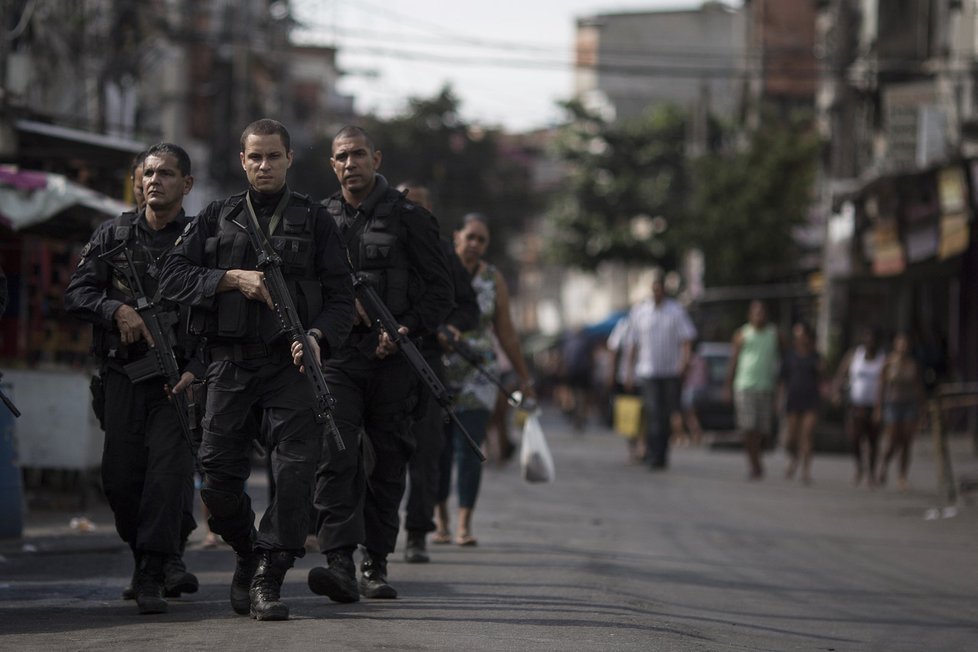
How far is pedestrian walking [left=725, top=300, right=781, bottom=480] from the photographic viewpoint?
19.5m

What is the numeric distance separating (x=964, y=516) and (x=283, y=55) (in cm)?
3113

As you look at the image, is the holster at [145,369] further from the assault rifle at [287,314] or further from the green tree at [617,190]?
the green tree at [617,190]

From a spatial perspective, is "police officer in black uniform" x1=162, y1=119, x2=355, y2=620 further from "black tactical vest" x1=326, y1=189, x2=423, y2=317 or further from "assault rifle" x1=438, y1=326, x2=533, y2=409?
"assault rifle" x1=438, y1=326, x2=533, y2=409

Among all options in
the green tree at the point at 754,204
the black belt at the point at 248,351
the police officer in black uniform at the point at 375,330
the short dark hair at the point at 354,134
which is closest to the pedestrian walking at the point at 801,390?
the police officer in black uniform at the point at 375,330

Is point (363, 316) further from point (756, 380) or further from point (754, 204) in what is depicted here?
point (754, 204)

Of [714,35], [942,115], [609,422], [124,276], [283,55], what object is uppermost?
[714,35]

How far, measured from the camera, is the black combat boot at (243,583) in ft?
24.0

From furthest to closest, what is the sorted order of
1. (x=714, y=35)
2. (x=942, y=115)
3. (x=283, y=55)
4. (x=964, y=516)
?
(x=714, y=35) → (x=283, y=55) → (x=942, y=115) → (x=964, y=516)

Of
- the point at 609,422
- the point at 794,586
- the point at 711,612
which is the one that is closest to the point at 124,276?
the point at 711,612

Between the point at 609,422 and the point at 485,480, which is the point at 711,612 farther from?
the point at 609,422

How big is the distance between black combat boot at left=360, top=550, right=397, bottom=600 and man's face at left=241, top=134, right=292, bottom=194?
184 cm

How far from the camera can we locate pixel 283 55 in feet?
145

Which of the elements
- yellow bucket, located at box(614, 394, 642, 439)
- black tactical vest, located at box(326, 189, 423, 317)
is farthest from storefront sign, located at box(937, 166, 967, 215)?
black tactical vest, located at box(326, 189, 423, 317)

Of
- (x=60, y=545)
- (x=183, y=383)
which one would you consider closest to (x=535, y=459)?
(x=60, y=545)
